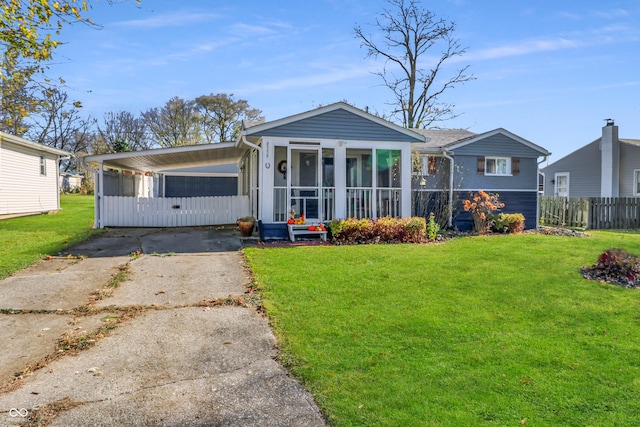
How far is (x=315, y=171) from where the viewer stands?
1243 cm

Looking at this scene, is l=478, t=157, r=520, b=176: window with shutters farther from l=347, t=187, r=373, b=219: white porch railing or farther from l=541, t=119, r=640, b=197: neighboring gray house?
l=541, t=119, r=640, b=197: neighboring gray house

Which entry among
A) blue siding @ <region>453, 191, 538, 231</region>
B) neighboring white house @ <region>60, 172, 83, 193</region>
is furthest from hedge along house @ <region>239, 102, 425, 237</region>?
neighboring white house @ <region>60, 172, 83, 193</region>

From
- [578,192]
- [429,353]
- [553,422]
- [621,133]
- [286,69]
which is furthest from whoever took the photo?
[578,192]

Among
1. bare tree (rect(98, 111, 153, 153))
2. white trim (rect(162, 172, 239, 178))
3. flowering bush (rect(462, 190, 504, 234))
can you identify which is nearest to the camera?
flowering bush (rect(462, 190, 504, 234))

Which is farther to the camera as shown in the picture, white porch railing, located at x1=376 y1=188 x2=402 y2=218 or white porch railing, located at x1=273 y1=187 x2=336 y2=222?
white porch railing, located at x1=376 y1=188 x2=402 y2=218

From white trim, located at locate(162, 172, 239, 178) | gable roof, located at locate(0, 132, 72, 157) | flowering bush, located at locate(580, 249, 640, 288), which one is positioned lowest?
flowering bush, located at locate(580, 249, 640, 288)

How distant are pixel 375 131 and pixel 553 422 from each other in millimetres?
9787

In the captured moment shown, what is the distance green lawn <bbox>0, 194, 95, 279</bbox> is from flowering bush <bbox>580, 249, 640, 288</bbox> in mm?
9717

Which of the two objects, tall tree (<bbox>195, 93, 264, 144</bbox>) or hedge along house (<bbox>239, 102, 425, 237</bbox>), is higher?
tall tree (<bbox>195, 93, 264, 144</bbox>)

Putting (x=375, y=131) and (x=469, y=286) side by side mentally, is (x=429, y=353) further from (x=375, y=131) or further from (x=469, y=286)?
(x=375, y=131)

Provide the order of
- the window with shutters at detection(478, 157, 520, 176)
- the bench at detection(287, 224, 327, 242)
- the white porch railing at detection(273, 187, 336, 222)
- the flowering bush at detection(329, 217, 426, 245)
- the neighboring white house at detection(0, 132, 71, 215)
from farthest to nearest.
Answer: the neighboring white house at detection(0, 132, 71, 215) → the window with shutters at detection(478, 157, 520, 176) → the white porch railing at detection(273, 187, 336, 222) → the bench at detection(287, 224, 327, 242) → the flowering bush at detection(329, 217, 426, 245)

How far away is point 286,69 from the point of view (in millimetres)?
17562

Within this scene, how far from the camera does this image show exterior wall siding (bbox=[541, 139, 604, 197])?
75.7 feet

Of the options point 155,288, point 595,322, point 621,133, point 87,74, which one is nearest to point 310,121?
point 87,74
